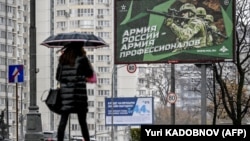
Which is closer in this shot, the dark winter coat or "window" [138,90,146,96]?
the dark winter coat

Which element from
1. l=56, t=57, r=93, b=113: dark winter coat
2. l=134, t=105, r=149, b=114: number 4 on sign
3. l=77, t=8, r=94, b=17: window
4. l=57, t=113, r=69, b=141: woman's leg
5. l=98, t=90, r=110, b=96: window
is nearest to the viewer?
l=56, t=57, r=93, b=113: dark winter coat

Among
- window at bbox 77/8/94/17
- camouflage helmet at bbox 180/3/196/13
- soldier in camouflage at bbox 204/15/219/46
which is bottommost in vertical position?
soldier in camouflage at bbox 204/15/219/46

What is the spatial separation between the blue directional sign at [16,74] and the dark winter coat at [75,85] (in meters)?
13.1

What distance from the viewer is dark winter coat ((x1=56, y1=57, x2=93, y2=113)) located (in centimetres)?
1226

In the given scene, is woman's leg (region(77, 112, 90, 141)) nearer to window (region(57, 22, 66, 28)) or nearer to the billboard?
the billboard

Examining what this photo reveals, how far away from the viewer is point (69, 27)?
120688 mm

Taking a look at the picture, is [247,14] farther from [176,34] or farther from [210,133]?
[210,133]

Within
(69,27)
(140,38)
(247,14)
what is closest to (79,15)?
(69,27)

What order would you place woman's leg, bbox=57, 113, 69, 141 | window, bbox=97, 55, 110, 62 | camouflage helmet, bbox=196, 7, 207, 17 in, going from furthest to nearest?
window, bbox=97, 55, 110, 62
camouflage helmet, bbox=196, 7, 207, 17
woman's leg, bbox=57, 113, 69, 141

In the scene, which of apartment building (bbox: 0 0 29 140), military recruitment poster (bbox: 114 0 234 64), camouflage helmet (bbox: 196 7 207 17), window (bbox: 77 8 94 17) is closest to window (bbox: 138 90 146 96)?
window (bbox: 77 8 94 17)

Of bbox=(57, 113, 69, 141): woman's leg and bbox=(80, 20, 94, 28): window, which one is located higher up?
bbox=(80, 20, 94, 28): window

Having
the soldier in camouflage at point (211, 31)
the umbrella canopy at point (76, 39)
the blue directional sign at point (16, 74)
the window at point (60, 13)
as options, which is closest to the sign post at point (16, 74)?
the blue directional sign at point (16, 74)

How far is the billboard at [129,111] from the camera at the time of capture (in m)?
51.2

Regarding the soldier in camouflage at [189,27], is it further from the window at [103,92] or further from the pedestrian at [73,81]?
the window at [103,92]
